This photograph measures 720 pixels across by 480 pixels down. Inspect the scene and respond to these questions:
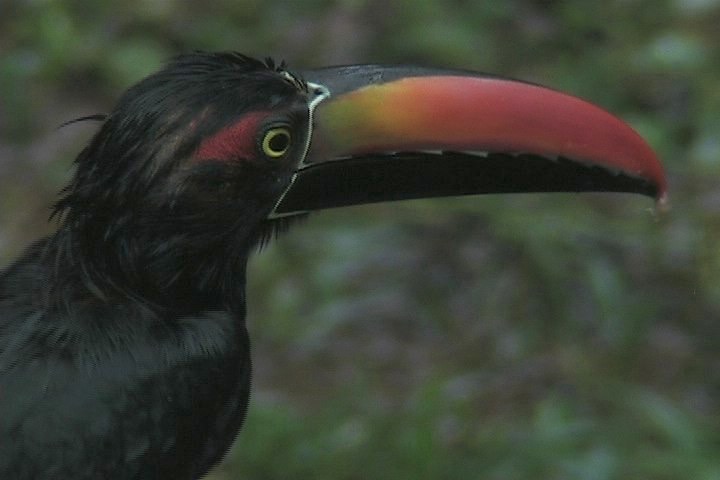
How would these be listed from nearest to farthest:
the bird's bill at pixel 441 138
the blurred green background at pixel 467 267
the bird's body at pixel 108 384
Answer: the bird's body at pixel 108 384, the bird's bill at pixel 441 138, the blurred green background at pixel 467 267

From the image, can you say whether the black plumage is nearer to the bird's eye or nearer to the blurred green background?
the bird's eye

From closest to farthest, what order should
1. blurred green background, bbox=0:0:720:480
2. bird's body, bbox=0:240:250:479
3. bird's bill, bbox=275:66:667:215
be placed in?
bird's body, bbox=0:240:250:479 → bird's bill, bbox=275:66:667:215 → blurred green background, bbox=0:0:720:480

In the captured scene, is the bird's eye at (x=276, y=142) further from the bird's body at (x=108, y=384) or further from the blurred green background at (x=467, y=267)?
the blurred green background at (x=467, y=267)

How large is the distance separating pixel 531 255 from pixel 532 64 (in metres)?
1.04

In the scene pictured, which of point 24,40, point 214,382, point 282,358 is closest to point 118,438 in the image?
point 214,382

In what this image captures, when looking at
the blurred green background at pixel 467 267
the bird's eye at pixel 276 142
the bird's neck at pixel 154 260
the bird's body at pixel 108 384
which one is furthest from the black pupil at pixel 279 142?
the blurred green background at pixel 467 267

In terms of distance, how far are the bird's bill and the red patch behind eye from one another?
5.2 inches

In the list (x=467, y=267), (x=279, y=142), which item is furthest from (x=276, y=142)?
(x=467, y=267)

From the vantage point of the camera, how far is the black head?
2.44 m

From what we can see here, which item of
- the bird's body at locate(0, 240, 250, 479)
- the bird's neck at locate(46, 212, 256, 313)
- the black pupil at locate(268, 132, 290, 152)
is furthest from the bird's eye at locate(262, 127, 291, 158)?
the bird's body at locate(0, 240, 250, 479)

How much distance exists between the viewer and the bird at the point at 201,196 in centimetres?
245

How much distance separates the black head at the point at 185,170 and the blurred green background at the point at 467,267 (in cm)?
108

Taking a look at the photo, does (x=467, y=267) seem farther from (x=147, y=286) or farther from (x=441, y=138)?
(x=147, y=286)

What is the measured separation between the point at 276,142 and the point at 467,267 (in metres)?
1.81
